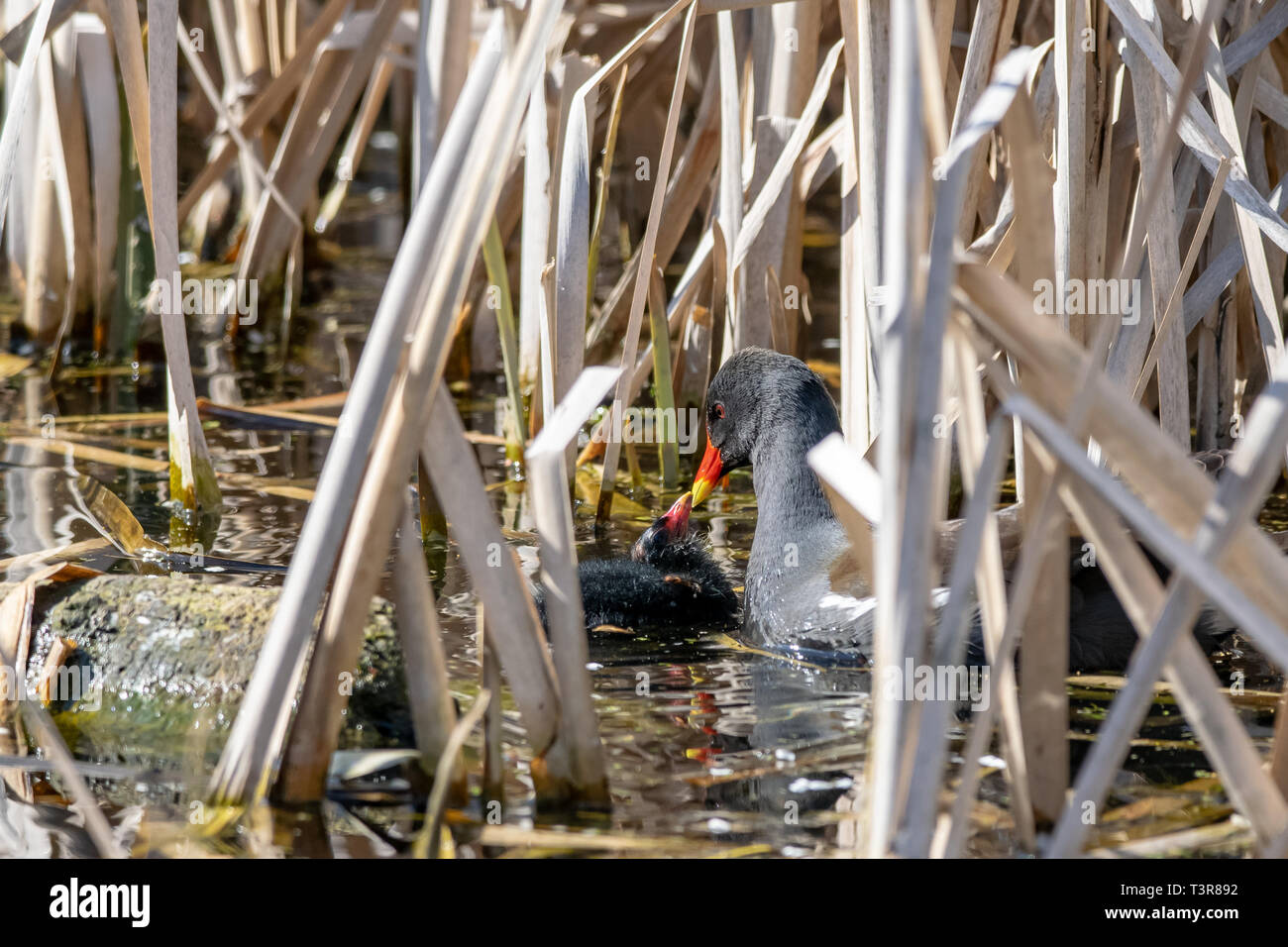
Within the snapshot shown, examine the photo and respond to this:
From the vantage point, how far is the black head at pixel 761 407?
3.71 metres

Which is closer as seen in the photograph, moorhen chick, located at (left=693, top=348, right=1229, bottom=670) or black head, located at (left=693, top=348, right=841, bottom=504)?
moorhen chick, located at (left=693, top=348, right=1229, bottom=670)

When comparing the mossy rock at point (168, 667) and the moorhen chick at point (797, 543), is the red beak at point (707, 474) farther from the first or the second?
the mossy rock at point (168, 667)

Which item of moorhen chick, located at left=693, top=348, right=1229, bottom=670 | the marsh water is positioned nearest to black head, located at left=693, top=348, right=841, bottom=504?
moorhen chick, located at left=693, top=348, right=1229, bottom=670

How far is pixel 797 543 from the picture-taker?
3.62 meters

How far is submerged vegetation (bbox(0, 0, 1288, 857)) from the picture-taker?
6.33 feet

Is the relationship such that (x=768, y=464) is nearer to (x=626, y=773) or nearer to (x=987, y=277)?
(x=626, y=773)

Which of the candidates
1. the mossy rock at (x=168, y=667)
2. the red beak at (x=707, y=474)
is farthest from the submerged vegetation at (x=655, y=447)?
the red beak at (x=707, y=474)

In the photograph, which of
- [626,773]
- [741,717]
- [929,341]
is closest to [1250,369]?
[741,717]

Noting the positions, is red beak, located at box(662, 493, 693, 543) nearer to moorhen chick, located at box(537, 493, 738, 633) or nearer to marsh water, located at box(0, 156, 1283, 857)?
moorhen chick, located at box(537, 493, 738, 633)

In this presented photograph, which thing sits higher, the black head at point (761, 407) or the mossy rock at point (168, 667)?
the black head at point (761, 407)

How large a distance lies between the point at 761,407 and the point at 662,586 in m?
0.55

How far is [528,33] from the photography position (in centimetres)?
211

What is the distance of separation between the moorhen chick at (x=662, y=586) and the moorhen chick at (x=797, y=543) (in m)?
0.12

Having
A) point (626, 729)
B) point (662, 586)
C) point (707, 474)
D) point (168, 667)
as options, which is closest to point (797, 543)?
point (662, 586)
